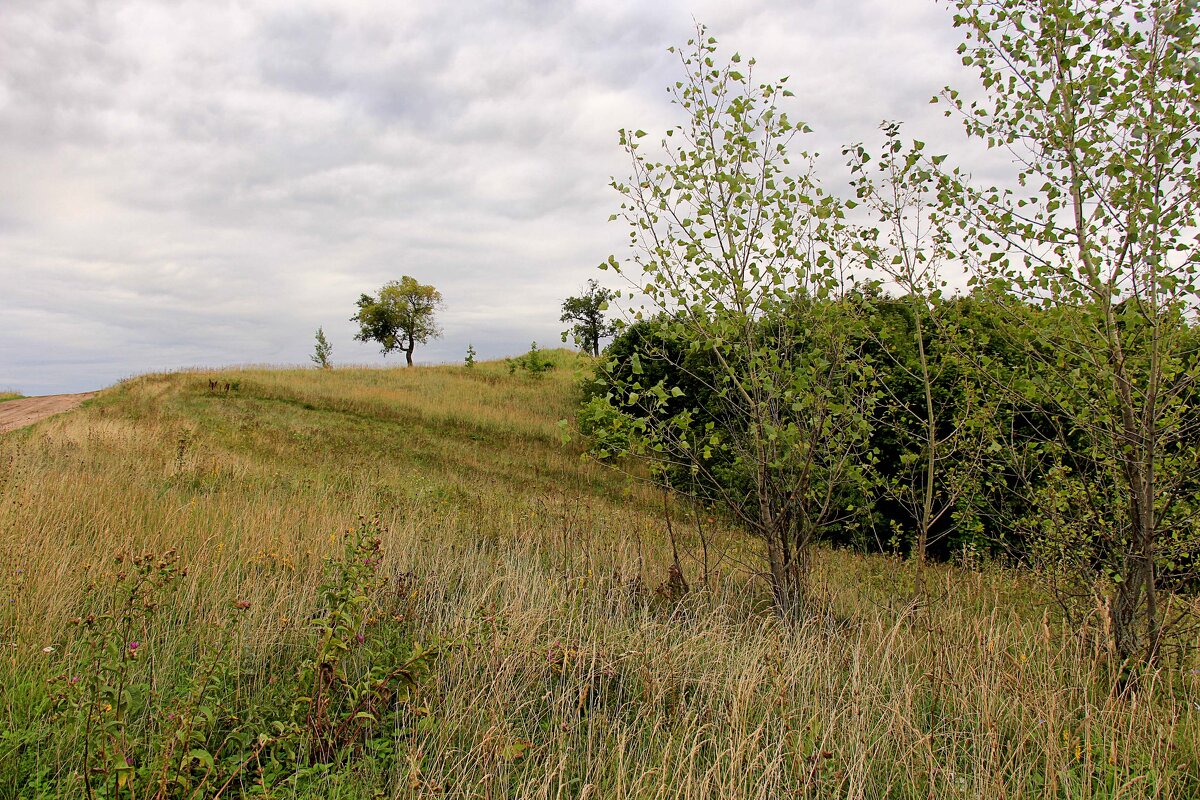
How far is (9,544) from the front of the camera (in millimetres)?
4484

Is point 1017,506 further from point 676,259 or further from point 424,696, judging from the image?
point 424,696

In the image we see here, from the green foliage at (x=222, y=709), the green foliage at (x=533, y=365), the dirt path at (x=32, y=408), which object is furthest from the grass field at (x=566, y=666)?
the green foliage at (x=533, y=365)

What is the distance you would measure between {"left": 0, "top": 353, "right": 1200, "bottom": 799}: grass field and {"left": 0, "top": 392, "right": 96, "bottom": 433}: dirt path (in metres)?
11.7

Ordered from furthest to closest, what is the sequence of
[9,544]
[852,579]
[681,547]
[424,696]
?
[681,547] < [852,579] < [9,544] < [424,696]

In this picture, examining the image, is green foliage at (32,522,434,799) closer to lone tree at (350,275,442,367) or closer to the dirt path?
→ the dirt path

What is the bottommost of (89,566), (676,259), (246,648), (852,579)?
(852,579)

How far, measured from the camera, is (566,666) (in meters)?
3.50

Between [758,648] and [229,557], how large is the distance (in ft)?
13.4

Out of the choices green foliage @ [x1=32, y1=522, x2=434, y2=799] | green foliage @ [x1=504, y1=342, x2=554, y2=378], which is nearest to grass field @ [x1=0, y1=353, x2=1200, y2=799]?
green foliage @ [x1=32, y1=522, x2=434, y2=799]

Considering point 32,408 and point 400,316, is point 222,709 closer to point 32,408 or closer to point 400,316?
point 32,408

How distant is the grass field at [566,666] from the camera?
2.73 metres

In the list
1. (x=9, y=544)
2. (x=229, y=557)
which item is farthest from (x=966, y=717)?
(x=9, y=544)

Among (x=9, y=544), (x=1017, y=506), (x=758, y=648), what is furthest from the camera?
(x=1017, y=506)

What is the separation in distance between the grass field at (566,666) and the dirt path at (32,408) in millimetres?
11724
